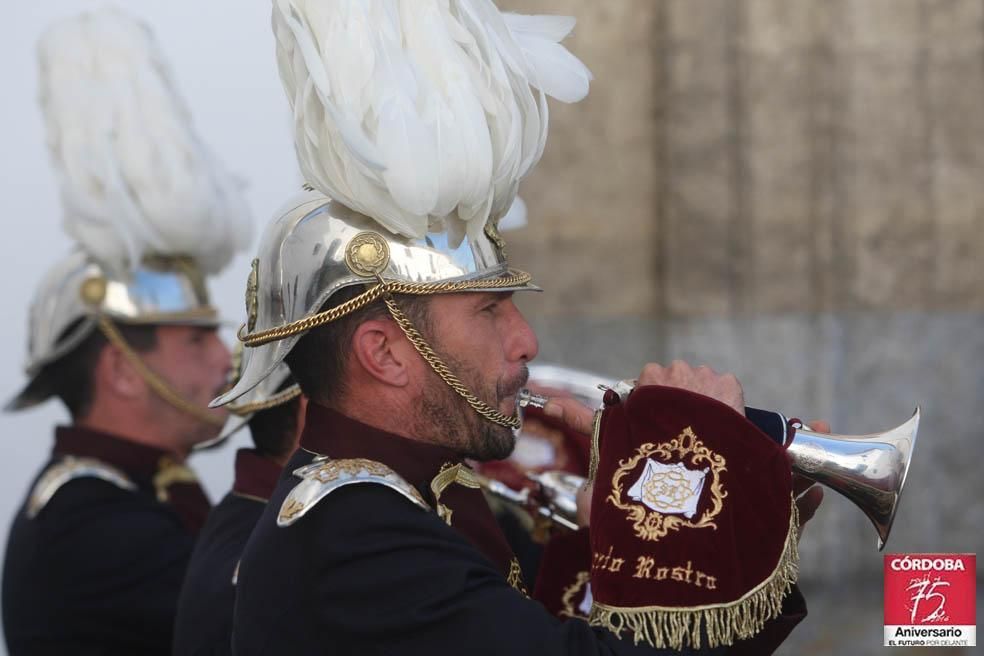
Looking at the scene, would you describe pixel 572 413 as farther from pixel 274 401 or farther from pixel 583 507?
pixel 274 401

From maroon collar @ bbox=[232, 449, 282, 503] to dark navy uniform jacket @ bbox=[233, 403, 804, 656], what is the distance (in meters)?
0.98

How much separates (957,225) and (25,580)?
3.70 meters

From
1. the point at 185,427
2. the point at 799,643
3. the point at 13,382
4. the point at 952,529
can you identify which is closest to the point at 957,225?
the point at 952,529

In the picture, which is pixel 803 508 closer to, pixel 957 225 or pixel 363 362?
pixel 363 362

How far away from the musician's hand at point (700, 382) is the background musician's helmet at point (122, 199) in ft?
8.39

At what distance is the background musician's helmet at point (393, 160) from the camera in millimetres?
2332

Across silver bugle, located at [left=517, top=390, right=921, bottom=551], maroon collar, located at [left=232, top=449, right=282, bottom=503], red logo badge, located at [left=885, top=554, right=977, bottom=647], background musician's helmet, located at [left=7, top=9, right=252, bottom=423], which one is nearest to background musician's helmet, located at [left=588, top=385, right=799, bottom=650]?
silver bugle, located at [left=517, top=390, right=921, bottom=551]

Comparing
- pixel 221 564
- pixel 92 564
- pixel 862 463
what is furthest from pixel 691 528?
pixel 92 564

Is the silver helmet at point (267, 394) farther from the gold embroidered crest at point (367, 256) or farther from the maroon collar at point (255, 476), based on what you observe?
the gold embroidered crest at point (367, 256)

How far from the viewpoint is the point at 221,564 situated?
3.13m

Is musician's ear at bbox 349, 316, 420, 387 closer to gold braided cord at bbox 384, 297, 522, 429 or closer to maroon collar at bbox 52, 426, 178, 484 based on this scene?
gold braided cord at bbox 384, 297, 522, 429

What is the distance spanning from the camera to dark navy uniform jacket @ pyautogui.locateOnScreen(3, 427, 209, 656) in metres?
4.02

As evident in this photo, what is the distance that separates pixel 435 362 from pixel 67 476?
7.51ft

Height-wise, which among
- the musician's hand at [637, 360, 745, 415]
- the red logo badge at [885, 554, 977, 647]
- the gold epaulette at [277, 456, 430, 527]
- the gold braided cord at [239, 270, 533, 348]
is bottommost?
the red logo badge at [885, 554, 977, 647]
